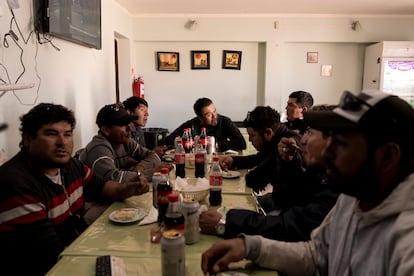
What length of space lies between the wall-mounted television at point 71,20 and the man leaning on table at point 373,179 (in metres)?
1.99

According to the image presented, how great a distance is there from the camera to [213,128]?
3652 mm

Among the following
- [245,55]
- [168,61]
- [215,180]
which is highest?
[245,55]

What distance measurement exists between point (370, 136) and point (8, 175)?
4.19 ft

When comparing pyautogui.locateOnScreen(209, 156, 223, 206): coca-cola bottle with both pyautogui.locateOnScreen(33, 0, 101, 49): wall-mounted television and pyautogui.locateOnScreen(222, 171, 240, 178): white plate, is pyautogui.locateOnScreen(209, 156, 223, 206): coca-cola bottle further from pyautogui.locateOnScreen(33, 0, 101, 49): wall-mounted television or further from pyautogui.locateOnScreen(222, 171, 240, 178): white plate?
pyautogui.locateOnScreen(33, 0, 101, 49): wall-mounted television

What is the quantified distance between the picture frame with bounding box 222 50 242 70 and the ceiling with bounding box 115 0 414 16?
55 centimetres

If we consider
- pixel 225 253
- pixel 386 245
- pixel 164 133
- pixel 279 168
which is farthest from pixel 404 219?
pixel 164 133

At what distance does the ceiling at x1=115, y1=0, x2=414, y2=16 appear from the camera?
164 inches

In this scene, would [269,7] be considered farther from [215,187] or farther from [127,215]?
[127,215]

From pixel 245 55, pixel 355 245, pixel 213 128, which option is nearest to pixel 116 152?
pixel 213 128

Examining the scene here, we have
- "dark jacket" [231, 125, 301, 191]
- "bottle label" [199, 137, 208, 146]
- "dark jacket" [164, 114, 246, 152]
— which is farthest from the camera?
"dark jacket" [164, 114, 246, 152]

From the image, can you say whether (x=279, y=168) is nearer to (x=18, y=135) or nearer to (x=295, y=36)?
(x=18, y=135)

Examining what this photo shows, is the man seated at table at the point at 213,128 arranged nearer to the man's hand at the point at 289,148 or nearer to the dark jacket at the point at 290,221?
the man's hand at the point at 289,148

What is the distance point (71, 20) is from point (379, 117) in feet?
8.00

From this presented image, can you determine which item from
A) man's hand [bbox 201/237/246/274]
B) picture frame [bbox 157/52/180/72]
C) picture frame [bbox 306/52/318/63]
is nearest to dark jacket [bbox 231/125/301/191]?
man's hand [bbox 201/237/246/274]
